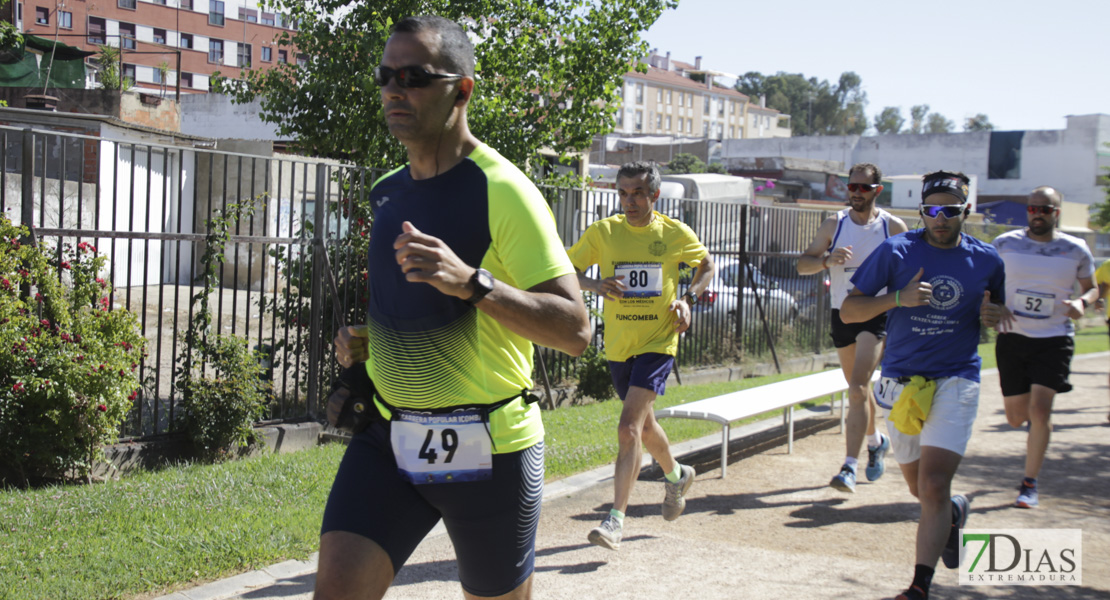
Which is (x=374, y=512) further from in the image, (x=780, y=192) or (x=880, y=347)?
(x=780, y=192)

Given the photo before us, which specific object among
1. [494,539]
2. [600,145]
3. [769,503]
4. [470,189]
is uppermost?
[600,145]

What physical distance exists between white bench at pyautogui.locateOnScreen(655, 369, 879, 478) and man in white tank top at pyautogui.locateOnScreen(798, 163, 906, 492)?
89cm

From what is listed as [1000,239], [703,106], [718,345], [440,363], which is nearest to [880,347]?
[1000,239]

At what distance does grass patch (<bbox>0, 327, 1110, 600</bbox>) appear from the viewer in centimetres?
425

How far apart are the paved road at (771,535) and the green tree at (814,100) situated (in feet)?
450

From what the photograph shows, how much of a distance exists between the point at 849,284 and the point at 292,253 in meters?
4.47

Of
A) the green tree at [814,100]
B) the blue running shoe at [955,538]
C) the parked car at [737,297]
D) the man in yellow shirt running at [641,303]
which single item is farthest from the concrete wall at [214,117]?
the green tree at [814,100]

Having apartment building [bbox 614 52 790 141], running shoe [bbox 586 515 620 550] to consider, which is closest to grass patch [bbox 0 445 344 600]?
running shoe [bbox 586 515 620 550]

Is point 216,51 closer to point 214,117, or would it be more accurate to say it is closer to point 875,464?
point 214,117

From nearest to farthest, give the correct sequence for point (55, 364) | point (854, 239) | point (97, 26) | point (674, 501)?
point (55, 364)
point (674, 501)
point (854, 239)
point (97, 26)

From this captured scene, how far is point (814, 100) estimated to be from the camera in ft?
473

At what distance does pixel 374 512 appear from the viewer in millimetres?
2576

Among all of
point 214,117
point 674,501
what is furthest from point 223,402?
point 214,117

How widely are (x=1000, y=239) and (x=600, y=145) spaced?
191ft
